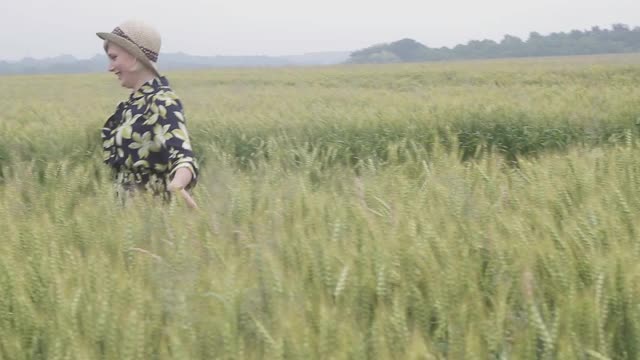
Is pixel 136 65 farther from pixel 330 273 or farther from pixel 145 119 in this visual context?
pixel 330 273

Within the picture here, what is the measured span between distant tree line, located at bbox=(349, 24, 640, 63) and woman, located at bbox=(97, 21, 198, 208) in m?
95.7

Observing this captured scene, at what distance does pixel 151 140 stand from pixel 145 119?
2.8 inches

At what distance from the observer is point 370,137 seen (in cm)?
419

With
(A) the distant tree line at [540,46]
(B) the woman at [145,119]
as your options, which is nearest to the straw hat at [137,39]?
(B) the woman at [145,119]

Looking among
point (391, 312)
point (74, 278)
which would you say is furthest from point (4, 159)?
point (391, 312)

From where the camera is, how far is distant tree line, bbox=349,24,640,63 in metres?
93.5

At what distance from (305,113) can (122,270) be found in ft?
12.5

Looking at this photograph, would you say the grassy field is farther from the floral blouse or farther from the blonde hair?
the blonde hair

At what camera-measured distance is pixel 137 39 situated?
1999mm

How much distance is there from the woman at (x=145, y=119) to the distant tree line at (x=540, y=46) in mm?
95721

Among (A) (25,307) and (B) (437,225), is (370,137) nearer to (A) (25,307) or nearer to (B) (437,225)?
(B) (437,225)

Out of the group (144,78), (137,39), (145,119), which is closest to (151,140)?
(145,119)

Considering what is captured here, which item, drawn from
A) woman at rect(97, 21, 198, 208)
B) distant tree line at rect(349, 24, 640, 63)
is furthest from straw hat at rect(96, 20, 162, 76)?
distant tree line at rect(349, 24, 640, 63)

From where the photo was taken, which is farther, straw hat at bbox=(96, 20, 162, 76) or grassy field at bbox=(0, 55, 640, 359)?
straw hat at bbox=(96, 20, 162, 76)
